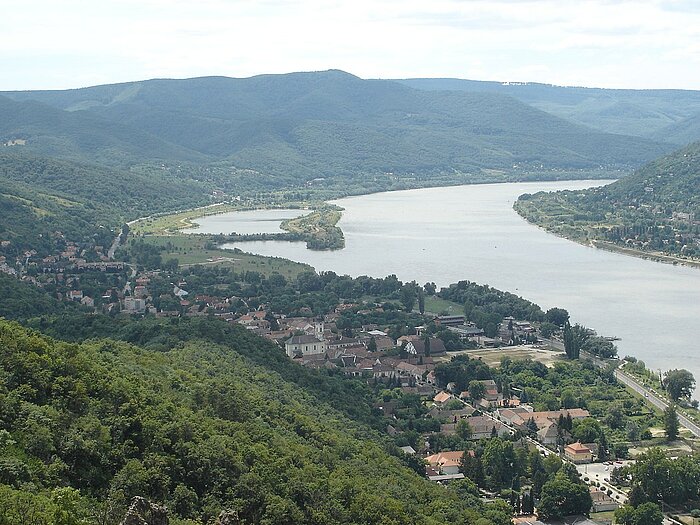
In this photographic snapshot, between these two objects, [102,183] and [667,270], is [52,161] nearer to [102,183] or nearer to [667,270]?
[102,183]

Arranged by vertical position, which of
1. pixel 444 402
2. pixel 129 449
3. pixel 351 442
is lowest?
pixel 444 402

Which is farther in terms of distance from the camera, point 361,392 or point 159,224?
point 159,224

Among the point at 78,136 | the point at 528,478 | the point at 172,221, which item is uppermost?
the point at 78,136

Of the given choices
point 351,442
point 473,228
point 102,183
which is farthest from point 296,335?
point 102,183

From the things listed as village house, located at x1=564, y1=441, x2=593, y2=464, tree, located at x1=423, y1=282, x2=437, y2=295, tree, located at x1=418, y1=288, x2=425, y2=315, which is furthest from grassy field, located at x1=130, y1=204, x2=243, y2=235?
village house, located at x1=564, y1=441, x2=593, y2=464

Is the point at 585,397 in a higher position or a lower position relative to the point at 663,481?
lower

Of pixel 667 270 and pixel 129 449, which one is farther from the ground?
pixel 129 449

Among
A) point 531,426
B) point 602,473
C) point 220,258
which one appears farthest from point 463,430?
point 220,258

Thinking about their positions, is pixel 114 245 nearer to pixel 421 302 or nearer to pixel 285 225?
pixel 285 225
